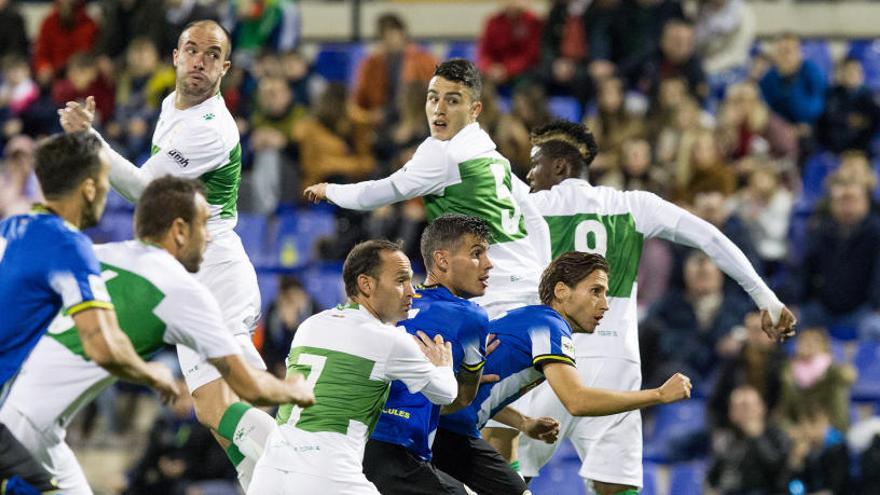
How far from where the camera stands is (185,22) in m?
17.8

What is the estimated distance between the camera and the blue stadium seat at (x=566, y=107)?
54.3ft

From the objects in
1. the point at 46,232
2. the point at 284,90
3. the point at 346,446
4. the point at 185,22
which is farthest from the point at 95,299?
the point at 185,22

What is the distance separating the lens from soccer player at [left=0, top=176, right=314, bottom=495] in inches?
255

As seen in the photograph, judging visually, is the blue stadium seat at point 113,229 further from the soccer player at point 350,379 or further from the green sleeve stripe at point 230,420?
the soccer player at point 350,379

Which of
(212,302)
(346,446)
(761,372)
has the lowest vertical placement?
(761,372)

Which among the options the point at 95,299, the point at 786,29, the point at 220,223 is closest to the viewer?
the point at 95,299

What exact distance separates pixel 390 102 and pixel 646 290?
3.71 metres

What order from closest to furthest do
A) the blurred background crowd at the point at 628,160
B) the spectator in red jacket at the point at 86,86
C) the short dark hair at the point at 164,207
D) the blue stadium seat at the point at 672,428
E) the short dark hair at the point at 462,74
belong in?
the short dark hair at the point at 164,207 → the short dark hair at the point at 462,74 → the blurred background crowd at the point at 628,160 → the blue stadium seat at the point at 672,428 → the spectator in red jacket at the point at 86,86

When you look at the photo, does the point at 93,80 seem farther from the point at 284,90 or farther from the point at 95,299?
the point at 95,299

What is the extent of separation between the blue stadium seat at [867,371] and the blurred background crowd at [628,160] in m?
0.02

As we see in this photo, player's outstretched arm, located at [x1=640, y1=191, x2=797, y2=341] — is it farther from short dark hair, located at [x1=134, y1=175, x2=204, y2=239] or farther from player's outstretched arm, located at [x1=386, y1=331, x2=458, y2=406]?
short dark hair, located at [x1=134, y1=175, x2=204, y2=239]

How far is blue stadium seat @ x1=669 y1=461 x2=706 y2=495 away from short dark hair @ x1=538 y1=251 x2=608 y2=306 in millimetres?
5515

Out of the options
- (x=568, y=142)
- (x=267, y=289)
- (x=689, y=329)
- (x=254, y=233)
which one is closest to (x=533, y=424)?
(x=568, y=142)

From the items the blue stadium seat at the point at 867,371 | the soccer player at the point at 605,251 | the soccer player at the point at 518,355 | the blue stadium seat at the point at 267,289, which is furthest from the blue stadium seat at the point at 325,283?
the soccer player at the point at 518,355
